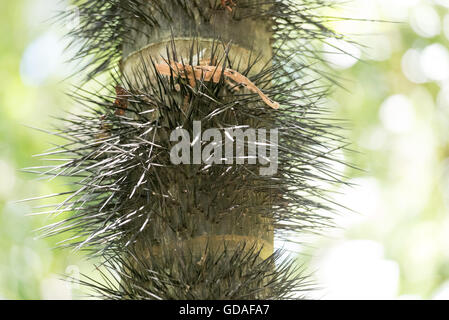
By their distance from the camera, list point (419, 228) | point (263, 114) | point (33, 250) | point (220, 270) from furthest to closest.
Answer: point (419, 228) → point (33, 250) → point (263, 114) → point (220, 270)

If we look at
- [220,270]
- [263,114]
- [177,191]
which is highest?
[263,114]

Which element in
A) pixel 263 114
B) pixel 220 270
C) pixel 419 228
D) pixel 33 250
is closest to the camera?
pixel 220 270

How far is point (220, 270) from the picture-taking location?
0.87m

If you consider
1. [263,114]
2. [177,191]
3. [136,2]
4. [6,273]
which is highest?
[136,2]

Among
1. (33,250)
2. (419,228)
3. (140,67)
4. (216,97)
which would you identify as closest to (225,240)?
(216,97)

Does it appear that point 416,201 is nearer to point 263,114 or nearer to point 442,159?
point 442,159

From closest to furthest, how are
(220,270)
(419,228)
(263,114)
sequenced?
(220,270) < (263,114) < (419,228)

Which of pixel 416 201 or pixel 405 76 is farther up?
pixel 405 76

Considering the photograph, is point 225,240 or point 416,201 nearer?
point 225,240

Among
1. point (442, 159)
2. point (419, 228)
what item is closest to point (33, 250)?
point (419, 228)

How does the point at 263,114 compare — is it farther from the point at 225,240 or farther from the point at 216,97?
the point at 225,240

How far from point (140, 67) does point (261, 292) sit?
408 millimetres

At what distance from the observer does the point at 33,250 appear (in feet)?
9.75

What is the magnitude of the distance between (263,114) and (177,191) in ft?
0.62
